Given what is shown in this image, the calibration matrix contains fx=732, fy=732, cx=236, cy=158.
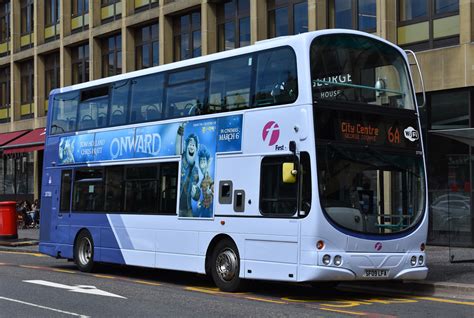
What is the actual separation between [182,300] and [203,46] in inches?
722

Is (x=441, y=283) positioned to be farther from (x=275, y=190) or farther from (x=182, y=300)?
(x=182, y=300)

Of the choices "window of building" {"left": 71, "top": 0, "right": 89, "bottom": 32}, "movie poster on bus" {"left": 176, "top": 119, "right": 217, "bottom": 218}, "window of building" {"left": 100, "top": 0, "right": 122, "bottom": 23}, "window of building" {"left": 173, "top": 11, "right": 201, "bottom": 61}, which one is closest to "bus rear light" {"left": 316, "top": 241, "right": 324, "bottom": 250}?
"movie poster on bus" {"left": 176, "top": 119, "right": 217, "bottom": 218}

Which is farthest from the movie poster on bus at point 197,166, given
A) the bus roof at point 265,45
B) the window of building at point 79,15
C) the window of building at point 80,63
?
the window of building at point 79,15

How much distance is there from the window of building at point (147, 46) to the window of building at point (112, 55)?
1604 millimetres

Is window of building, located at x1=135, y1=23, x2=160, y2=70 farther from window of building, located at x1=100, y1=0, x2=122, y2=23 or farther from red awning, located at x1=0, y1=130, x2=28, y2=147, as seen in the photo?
red awning, located at x1=0, y1=130, x2=28, y2=147

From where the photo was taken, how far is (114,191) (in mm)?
15859

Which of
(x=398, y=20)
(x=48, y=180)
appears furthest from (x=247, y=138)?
(x=398, y=20)

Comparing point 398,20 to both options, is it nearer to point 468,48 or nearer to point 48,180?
point 468,48

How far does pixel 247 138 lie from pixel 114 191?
449 cm

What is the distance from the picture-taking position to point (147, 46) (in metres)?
33.2

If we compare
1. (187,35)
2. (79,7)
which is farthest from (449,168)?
(79,7)

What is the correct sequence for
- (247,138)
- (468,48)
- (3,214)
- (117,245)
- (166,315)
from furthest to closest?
(3,214)
(468,48)
(117,245)
(247,138)
(166,315)

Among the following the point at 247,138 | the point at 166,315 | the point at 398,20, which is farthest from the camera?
the point at 398,20

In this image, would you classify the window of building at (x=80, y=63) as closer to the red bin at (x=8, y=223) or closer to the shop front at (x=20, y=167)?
the shop front at (x=20, y=167)
